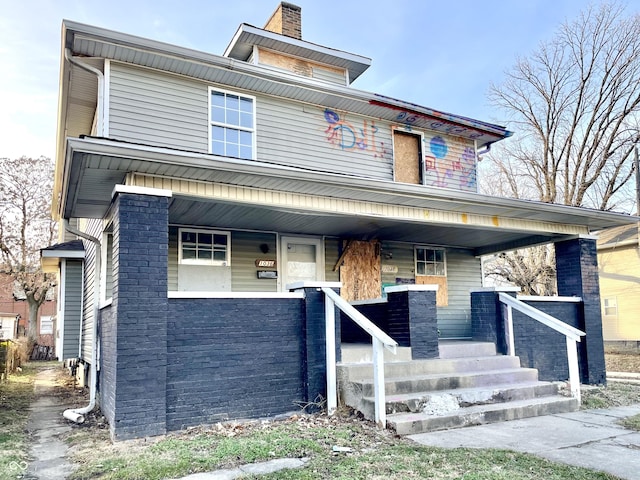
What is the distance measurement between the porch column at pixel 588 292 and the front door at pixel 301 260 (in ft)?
16.6

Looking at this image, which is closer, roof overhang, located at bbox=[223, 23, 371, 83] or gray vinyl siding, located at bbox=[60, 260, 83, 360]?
roof overhang, located at bbox=[223, 23, 371, 83]

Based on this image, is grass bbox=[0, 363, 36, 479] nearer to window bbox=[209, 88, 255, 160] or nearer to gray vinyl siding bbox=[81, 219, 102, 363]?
gray vinyl siding bbox=[81, 219, 102, 363]

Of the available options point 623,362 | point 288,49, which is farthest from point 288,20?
point 623,362

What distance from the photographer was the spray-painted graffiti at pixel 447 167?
39.8ft

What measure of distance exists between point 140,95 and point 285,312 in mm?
4736

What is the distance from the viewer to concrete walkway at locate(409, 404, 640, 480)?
4.81m

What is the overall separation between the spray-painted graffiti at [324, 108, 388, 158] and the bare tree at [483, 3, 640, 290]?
11983 millimetres

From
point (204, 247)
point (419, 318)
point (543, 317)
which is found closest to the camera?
point (419, 318)

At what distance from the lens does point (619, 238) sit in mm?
22844

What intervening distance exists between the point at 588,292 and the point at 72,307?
11.5 metres

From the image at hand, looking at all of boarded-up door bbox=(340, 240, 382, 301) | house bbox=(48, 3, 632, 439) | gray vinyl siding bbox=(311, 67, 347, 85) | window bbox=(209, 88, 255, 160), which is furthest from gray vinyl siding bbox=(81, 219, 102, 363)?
gray vinyl siding bbox=(311, 67, 347, 85)

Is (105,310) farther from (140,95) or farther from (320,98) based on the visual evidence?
(320,98)

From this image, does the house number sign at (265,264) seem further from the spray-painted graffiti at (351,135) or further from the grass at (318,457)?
the grass at (318,457)

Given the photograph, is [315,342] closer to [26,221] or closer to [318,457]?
[318,457]
